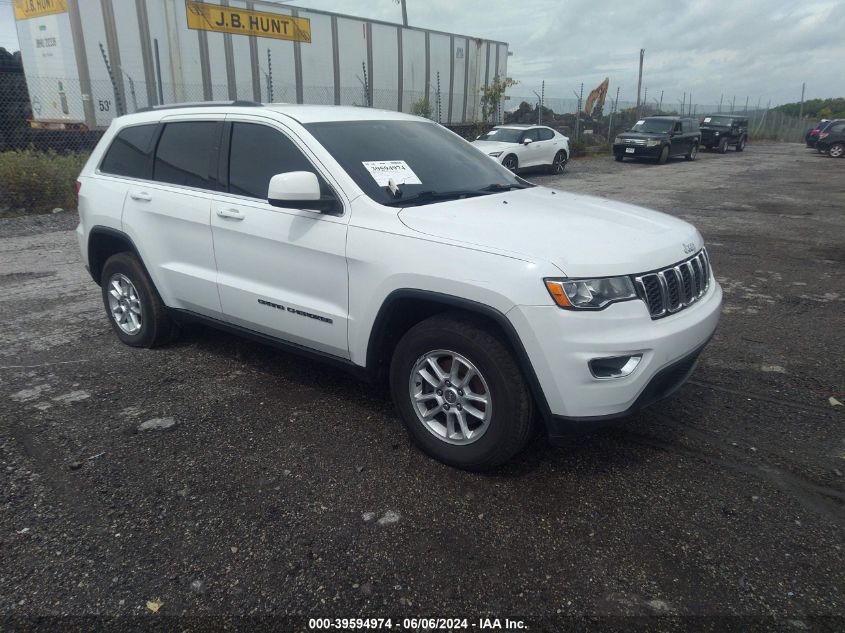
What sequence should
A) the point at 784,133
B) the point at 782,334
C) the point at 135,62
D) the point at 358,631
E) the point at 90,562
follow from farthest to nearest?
the point at 784,133 → the point at 135,62 → the point at 782,334 → the point at 90,562 → the point at 358,631

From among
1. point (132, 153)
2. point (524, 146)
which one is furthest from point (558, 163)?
point (132, 153)

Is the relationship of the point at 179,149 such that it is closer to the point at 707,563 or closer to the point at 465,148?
the point at 465,148

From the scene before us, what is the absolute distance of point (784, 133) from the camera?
154ft

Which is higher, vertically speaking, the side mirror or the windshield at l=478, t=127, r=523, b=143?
the side mirror

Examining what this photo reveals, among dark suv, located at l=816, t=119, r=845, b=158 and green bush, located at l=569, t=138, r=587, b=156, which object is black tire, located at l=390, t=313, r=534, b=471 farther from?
dark suv, located at l=816, t=119, r=845, b=158

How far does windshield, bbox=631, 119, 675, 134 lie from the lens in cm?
2447

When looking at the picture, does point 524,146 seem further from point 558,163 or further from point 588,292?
point 588,292

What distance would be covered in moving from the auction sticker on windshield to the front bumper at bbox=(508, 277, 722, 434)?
4.08 ft

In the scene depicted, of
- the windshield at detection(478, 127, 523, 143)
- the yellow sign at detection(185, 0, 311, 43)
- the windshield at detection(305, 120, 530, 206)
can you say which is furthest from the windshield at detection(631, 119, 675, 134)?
the windshield at detection(305, 120, 530, 206)

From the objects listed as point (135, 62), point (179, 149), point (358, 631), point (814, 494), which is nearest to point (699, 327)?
point (814, 494)

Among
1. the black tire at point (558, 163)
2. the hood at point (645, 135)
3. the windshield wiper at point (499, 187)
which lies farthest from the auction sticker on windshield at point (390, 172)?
the hood at point (645, 135)

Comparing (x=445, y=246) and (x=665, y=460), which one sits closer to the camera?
(x=445, y=246)

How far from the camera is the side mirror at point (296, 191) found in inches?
133

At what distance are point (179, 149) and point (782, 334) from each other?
4888 mm
